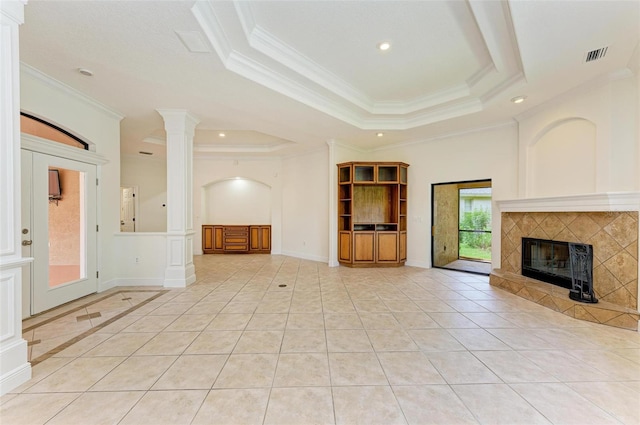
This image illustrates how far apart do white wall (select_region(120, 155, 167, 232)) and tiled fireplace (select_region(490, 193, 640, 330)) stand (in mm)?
9027

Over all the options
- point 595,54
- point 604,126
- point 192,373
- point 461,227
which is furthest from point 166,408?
point 461,227

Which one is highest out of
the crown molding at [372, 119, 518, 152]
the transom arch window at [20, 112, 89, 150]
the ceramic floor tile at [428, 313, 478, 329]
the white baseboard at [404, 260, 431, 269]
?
the crown molding at [372, 119, 518, 152]

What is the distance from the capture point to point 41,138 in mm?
3244

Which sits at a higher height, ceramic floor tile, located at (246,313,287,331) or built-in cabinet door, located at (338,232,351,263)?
built-in cabinet door, located at (338,232,351,263)

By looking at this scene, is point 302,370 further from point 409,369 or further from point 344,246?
point 344,246

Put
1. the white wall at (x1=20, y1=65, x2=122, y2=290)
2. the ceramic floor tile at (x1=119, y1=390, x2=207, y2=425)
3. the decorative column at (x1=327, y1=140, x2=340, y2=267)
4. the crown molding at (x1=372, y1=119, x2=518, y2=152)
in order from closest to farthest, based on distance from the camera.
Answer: the ceramic floor tile at (x1=119, y1=390, x2=207, y2=425)
the white wall at (x1=20, y1=65, x2=122, y2=290)
the crown molding at (x1=372, y1=119, x2=518, y2=152)
the decorative column at (x1=327, y1=140, x2=340, y2=267)

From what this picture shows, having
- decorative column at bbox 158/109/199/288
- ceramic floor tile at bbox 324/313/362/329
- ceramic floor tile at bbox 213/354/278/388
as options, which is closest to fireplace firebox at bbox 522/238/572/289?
ceramic floor tile at bbox 324/313/362/329

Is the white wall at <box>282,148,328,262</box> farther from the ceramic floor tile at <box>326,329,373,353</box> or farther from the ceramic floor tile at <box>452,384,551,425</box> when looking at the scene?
the ceramic floor tile at <box>452,384,551,425</box>

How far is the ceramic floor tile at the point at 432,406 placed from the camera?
1599 millimetres

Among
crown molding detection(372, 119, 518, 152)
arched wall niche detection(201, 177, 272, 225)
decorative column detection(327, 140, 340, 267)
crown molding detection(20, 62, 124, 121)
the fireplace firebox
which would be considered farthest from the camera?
arched wall niche detection(201, 177, 272, 225)

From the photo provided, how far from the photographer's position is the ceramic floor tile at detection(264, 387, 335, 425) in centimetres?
160

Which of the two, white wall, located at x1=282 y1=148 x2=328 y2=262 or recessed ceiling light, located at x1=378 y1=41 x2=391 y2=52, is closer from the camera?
recessed ceiling light, located at x1=378 y1=41 x2=391 y2=52

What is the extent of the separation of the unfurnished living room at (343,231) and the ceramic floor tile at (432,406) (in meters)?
0.02

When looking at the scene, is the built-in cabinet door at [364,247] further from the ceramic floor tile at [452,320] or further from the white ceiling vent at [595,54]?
the white ceiling vent at [595,54]
